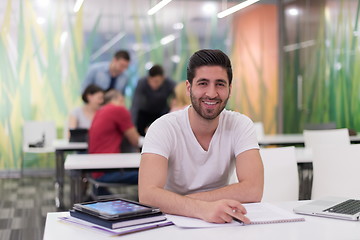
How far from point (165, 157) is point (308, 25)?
746 cm

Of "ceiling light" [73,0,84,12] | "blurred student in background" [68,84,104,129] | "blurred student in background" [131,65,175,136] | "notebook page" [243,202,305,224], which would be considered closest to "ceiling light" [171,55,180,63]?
"blurred student in background" [131,65,175,136]

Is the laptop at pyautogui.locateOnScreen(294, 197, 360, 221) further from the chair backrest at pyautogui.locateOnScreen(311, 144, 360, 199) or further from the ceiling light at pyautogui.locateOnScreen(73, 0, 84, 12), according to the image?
the ceiling light at pyautogui.locateOnScreen(73, 0, 84, 12)

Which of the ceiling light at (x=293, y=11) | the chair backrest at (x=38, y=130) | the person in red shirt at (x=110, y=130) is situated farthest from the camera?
the ceiling light at (x=293, y=11)

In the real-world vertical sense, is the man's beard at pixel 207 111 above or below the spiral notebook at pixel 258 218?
above

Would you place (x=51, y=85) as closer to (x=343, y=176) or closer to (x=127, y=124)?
(x=127, y=124)

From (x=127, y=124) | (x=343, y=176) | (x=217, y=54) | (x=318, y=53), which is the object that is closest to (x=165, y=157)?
(x=217, y=54)

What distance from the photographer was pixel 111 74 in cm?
809

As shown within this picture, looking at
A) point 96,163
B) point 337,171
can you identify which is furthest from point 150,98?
point 337,171

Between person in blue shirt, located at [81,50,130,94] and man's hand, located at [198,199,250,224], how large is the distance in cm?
578

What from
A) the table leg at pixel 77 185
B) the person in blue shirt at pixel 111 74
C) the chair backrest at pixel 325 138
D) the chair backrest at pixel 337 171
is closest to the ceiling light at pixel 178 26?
the person in blue shirt at pixel 111 74

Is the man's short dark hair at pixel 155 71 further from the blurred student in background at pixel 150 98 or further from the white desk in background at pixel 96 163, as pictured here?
Result: the white desk in background at pixel 96 163

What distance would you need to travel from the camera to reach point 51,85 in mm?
8664

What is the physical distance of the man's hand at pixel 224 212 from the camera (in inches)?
78.2

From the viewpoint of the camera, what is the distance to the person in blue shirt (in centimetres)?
769
